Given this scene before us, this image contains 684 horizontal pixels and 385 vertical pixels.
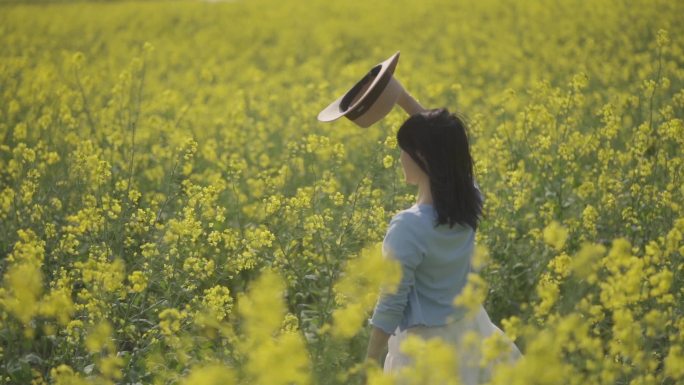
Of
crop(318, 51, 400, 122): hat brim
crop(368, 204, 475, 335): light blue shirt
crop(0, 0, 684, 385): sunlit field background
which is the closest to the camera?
crop(0, 0, 684, 385): sunlit field background

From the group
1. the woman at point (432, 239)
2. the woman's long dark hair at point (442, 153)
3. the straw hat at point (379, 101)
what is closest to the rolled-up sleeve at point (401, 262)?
the woman at point (432, 239)

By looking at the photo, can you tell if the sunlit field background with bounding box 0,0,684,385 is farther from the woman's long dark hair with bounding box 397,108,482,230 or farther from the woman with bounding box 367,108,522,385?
the woman's long dark hair with bounding box 397,108,482,230

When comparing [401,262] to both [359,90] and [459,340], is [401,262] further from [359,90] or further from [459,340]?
[359,90]

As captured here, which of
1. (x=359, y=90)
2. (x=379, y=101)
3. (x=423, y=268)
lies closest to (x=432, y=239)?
(x=423, y=268)

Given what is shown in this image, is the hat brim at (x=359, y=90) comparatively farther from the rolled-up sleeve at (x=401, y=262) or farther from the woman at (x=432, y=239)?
the rolled-up sleeve at (x=401, y=262)

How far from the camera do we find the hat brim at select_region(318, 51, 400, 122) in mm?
3018

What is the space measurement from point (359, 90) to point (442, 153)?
2.37 ft

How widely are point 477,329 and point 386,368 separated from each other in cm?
33

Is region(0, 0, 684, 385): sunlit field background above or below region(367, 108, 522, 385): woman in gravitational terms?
below

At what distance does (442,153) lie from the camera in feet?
8.66

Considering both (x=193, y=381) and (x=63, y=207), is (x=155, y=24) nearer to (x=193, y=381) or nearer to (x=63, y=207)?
(x=63, y=207)

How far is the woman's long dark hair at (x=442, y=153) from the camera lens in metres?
2.62

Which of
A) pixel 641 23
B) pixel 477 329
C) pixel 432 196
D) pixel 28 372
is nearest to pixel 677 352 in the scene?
pixel 477 329

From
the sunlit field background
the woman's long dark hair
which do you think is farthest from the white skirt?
→ the woman's long dark hair
